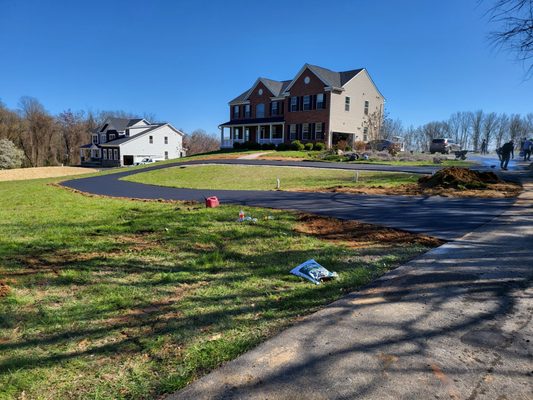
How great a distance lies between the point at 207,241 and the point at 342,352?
415cm

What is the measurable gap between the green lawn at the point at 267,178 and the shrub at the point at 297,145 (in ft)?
48.9

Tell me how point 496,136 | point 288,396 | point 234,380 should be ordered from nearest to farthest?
1. point 288,396
2. point 234,380
3. point 496,136

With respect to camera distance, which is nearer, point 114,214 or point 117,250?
point 117,250

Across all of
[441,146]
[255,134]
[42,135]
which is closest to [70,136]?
[42,135]

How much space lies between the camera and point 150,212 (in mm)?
10289

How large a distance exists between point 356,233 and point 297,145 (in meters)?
33.7

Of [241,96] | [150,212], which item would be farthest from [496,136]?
[150,212]

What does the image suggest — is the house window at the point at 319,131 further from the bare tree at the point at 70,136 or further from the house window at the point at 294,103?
the bare tree at the point at 70,136

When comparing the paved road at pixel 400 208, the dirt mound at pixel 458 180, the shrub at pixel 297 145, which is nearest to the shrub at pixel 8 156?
the shrub at pixel 297 145

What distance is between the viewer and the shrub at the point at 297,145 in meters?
39.9

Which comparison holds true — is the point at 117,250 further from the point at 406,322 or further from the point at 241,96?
the point at 241,96

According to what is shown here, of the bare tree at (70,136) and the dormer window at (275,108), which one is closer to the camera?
the dormer window at (275,108)

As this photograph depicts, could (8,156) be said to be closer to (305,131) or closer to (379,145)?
(305,131)

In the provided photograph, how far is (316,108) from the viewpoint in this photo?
41125mm
